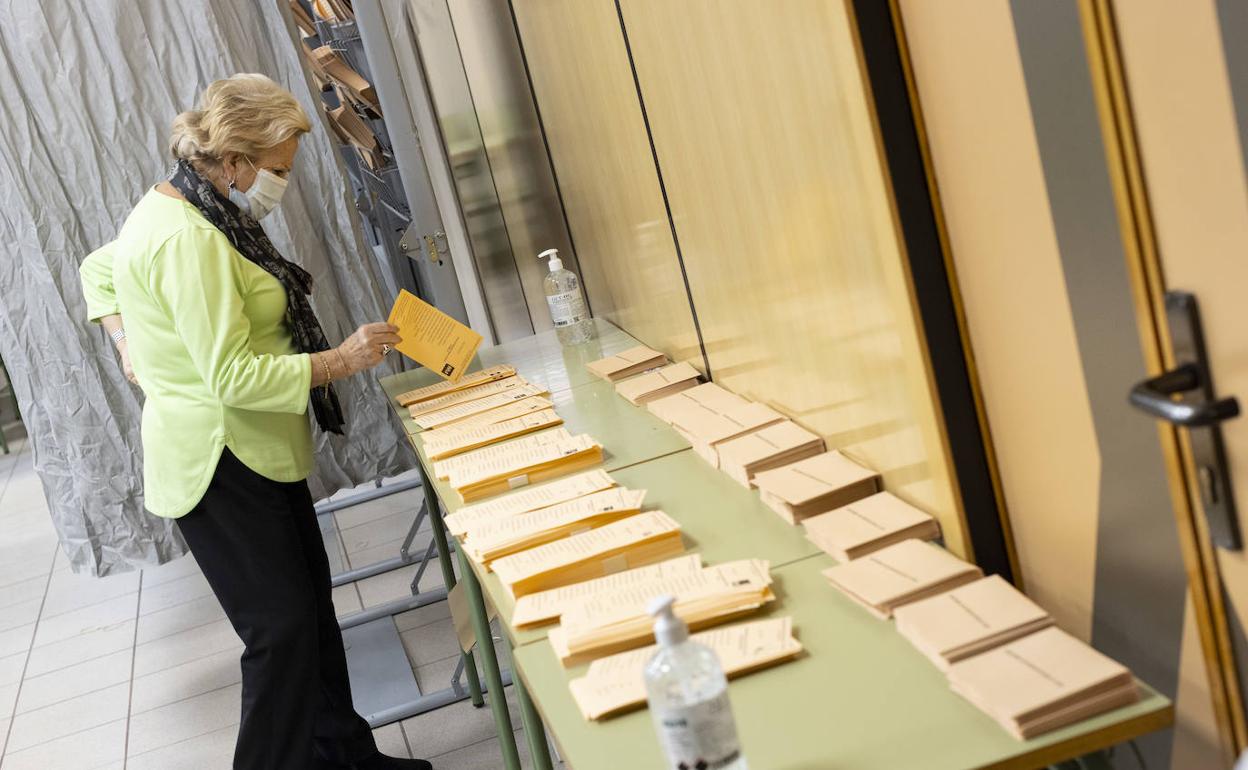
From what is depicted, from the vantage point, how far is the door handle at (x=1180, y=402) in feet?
3.44

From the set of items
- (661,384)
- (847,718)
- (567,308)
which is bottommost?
(847,718)

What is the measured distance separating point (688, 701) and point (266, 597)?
5.50 ft

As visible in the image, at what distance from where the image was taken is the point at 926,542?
1.63 m

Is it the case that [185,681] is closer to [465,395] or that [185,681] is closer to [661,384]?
[465,395]

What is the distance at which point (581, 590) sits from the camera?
1701 millimetres

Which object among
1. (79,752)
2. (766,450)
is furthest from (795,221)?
(79,752)

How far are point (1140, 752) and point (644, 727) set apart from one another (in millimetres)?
564

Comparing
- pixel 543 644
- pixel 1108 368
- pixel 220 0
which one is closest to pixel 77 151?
pixel 220 0

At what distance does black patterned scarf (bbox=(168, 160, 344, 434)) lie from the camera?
8.09 ft

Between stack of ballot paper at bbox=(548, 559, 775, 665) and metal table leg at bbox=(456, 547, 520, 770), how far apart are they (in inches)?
33.2

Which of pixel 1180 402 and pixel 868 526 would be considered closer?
pixel 1180 402

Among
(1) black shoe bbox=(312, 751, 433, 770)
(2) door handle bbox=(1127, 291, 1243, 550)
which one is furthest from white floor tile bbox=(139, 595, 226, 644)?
(2) door handle bbox=(1127, 291, 1243, 550)

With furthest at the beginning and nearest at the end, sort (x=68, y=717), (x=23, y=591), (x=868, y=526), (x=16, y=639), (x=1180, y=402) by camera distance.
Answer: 1. (x=23, y=591)
2. (x=16, y=639)
3. (x=68, y=717)
4. (x=868, y=526)
5. (x=1180, y=402)

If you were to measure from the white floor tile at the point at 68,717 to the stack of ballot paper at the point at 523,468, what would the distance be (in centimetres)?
222
